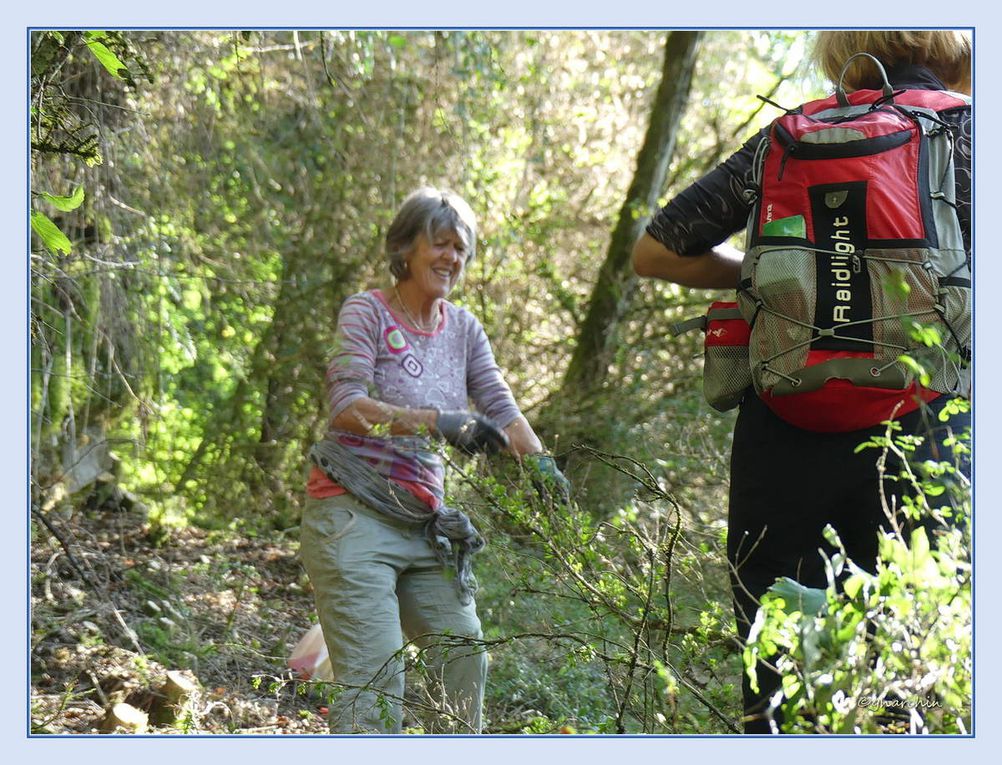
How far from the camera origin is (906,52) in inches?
96.6

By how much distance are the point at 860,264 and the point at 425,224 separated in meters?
1.65

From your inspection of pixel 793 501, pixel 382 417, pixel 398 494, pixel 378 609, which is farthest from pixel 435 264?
pixel 793 501

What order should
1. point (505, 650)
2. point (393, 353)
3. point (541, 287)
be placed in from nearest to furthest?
1. point (393, 353)
2. point (505, 650)
3. point (541, 287)

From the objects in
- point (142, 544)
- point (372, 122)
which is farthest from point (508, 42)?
point (142, 544)

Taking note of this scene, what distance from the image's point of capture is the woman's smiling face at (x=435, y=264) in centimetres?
352

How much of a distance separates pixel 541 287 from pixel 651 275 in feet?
17.4

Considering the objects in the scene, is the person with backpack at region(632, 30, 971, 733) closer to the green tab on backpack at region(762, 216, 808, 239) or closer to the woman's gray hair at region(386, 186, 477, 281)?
the green tab on backpack at region(762, 216, 808, 239)

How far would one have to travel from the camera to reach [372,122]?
7.20 metres

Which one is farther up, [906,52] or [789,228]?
[906,52]

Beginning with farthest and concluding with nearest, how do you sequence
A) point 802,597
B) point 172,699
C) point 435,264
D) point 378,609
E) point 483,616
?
1. point 483,616
2. point 172,699
3. point 435,264
4. point 378,609
5. point 802,597

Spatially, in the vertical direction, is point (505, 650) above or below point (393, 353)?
below

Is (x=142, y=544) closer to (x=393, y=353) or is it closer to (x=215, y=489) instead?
(x=215, y=489)

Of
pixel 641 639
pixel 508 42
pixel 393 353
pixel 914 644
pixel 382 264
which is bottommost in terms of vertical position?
pixel 641 639

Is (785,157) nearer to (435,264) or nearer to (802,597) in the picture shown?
(802,597)
